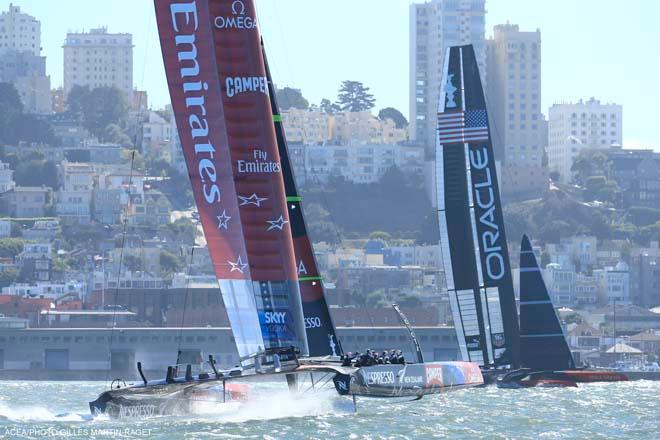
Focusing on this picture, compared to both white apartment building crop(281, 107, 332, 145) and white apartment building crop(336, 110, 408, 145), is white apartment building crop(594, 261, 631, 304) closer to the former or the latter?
white apartment building crop(281, 107, 332, 145)

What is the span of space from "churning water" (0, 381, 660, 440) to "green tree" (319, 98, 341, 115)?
103 meters

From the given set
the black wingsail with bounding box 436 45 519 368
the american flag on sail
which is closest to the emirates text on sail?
the black wingsail with bounding box 436 45 519 368

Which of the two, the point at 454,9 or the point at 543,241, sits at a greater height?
the point at 454,9

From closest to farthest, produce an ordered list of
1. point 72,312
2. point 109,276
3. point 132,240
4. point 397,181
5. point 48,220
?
1. point 72,312
2. point 109,276
3. point 132,240
4. point 48,220
5. point 397,181

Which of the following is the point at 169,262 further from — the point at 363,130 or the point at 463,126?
the point at 463,126

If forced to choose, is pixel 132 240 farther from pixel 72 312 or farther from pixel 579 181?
pixel 579 181

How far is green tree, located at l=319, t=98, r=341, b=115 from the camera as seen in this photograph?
132350 millimetres

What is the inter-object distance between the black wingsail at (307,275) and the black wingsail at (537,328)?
884cm

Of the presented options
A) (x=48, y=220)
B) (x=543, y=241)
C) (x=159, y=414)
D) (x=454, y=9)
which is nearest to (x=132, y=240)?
(x=48, y=220)

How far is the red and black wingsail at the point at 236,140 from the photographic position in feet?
73.9

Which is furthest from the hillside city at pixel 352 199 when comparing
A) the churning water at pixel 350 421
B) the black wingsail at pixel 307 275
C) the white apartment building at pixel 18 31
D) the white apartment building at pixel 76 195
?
the black wingsail at pixel 307 275

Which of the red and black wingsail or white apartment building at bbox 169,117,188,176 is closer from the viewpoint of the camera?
the red and black wingsail

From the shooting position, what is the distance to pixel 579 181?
114000mm

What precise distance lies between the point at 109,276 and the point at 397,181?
1231 inches
